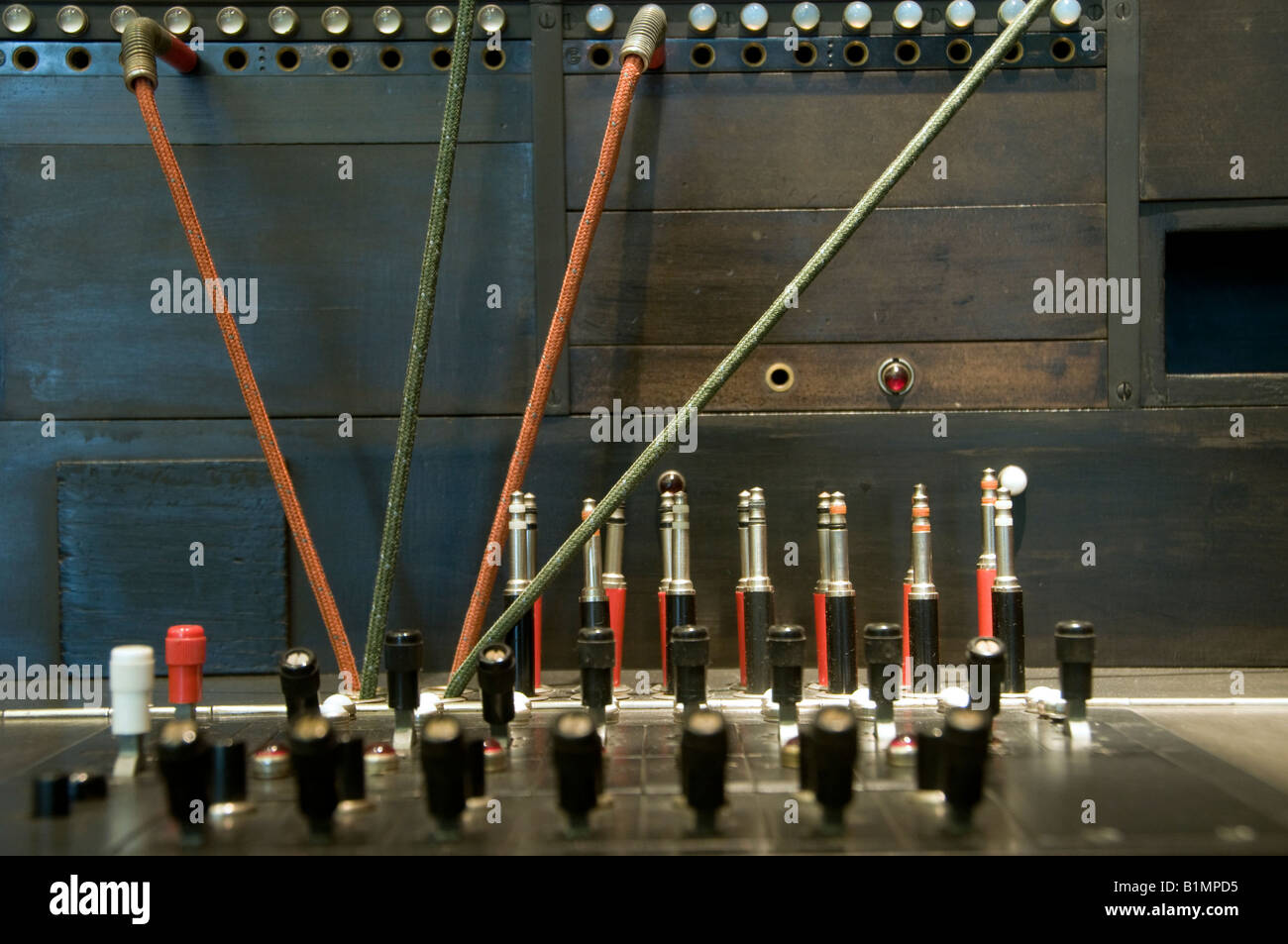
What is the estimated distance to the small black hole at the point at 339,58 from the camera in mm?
1626

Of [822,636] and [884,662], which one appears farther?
[822,636]

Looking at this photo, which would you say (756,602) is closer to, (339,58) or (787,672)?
(787,672)

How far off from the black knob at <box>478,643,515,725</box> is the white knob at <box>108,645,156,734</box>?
34 centimetres

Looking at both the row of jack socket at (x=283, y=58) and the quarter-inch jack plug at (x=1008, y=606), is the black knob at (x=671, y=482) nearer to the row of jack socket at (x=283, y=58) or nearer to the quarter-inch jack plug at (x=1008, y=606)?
the quarter-inch jack plug at (x=1008, y=606)

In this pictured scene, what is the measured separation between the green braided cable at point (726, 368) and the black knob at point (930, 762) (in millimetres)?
495

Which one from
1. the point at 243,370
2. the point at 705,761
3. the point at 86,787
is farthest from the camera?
the point at 243,370

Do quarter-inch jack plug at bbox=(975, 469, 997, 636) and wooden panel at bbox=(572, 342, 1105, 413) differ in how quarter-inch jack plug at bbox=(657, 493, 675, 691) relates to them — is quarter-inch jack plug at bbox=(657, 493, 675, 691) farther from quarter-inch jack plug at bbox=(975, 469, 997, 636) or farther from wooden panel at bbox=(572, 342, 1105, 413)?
quarter-inch jack plug at bbox=(975, 469, 997, 636)

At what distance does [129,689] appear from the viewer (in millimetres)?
1050

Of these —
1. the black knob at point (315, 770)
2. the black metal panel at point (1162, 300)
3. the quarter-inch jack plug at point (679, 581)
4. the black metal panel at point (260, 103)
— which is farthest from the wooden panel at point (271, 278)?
the black metal panel at point (1162, 300)

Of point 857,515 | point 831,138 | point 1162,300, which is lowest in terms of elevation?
point 857,515

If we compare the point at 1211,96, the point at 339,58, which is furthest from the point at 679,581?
the point at 1211,96

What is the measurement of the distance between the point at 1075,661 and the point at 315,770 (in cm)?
78

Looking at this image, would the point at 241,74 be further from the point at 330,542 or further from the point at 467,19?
the point at 330,542

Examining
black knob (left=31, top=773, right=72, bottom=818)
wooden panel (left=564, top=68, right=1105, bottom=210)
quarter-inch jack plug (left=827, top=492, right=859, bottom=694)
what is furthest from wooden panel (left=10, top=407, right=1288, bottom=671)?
black knob (left=31, top=773, right=72, bottom=818)
